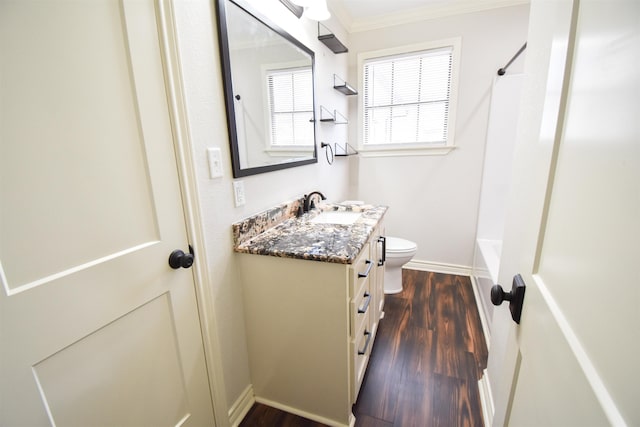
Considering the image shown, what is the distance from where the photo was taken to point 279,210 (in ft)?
5.36

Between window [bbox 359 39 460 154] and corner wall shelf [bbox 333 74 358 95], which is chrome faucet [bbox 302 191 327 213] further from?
window [bbox 359 39 460 154]

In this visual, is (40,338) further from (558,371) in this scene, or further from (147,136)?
(558,371)

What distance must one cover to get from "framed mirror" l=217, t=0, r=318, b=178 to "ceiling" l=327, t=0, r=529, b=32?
0.84 meters

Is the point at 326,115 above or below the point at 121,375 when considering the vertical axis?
above

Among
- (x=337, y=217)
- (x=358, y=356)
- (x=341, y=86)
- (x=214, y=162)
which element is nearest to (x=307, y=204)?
(x=337, y=217)

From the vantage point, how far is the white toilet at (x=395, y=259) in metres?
2.28

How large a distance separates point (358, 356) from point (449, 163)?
6.67 feet

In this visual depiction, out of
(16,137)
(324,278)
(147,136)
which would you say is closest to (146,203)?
(147,136)

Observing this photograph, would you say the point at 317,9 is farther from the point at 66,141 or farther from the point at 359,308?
the point at 359,308

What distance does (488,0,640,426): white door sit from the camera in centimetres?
33

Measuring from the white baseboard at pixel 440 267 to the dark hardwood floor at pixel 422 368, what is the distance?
37 centimetres

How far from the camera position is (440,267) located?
2.92 meters

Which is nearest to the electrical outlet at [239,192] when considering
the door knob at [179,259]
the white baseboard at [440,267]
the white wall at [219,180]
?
the white wall at [219,180]

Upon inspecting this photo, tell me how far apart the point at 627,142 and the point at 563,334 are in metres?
0.31
